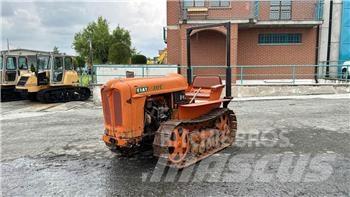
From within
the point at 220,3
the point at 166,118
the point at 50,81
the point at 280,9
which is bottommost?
the point at 166,118

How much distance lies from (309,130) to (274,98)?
6273 millimetres

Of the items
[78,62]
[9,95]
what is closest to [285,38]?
[9,95]

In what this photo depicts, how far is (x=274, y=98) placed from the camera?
44.7 feet

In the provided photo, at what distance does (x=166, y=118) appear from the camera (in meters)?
5.27

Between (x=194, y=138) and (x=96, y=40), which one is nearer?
(x=194, y=138)

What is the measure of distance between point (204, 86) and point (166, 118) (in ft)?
4.86

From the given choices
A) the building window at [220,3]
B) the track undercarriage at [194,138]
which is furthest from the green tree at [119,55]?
the track undercarriage at [194,138]

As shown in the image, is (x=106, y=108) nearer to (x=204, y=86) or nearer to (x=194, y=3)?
(x=204, y=86)

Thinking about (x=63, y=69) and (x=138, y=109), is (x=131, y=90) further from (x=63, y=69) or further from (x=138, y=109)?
(x=63, y=69)

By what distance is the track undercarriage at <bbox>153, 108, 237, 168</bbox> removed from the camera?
4.70m

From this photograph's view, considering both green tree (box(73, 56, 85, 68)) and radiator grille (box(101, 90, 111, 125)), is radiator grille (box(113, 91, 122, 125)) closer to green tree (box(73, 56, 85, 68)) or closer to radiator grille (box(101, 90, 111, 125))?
radiator grille (box(101, 90, 111, 125))

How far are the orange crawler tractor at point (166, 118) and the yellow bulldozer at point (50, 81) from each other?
11147 mm

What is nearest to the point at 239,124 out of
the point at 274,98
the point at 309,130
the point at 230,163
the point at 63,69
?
the point at 309,130

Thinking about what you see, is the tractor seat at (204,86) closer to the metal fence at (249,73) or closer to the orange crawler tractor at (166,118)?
the orange crawler tractor at (166,118)
